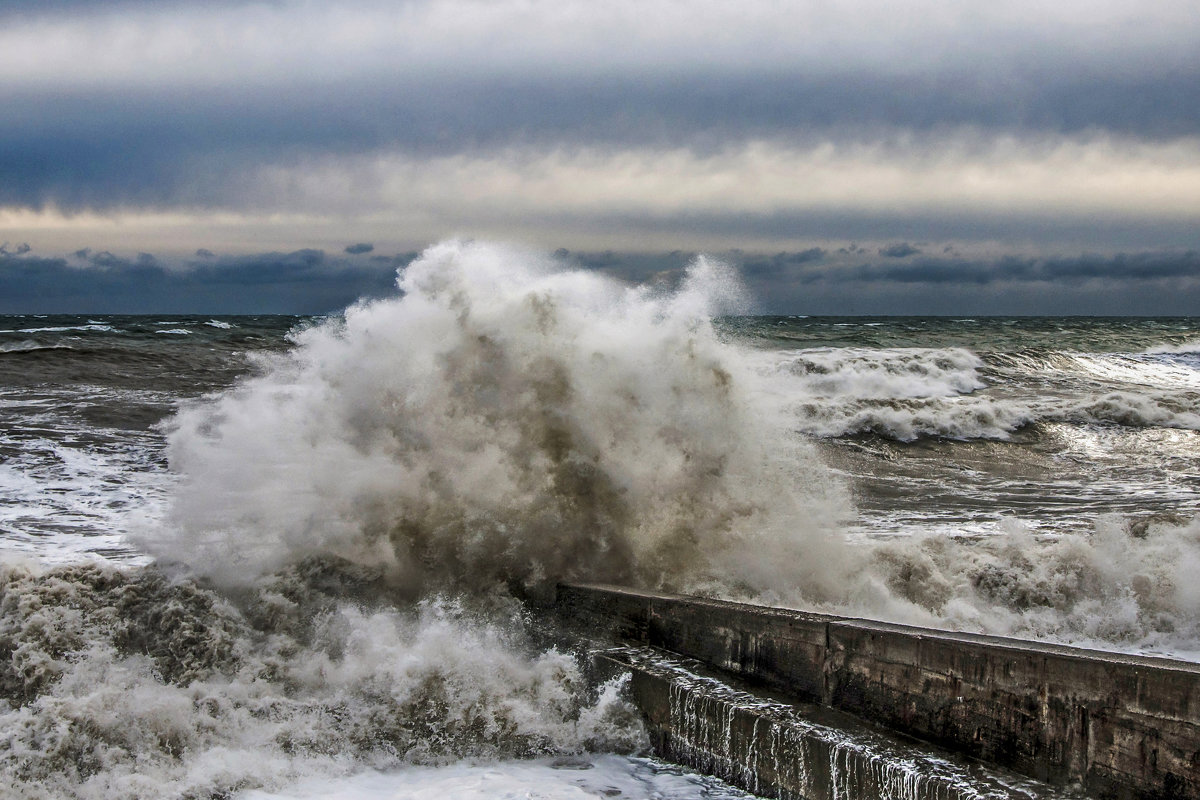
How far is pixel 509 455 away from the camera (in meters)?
6.71

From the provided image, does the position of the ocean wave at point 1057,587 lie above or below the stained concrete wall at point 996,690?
below

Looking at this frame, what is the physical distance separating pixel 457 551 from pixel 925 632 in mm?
3171

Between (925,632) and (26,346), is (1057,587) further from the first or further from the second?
(26,346)

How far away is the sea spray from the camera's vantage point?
251 inches

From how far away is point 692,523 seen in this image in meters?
7.02

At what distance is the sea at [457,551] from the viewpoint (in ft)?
14.5

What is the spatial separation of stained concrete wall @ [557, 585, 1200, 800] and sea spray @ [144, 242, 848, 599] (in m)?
1.80

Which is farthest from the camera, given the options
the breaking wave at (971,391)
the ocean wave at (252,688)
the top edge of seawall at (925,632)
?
the breaking wave at (971,391)

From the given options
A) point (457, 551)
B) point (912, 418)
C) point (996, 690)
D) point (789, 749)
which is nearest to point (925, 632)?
point (996, 690)

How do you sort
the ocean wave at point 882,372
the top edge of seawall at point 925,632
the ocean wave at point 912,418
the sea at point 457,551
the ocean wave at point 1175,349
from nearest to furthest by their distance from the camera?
the top edge of seawall at point 925,632
the sea at point 457,551
the ocean wave at point 912,418
the ocean wave at point 882,372
the ocean wave at point 1175,349

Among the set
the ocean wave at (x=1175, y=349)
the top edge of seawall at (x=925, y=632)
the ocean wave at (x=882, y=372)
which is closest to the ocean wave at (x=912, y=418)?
the ocean wave at (x=882, y=372)

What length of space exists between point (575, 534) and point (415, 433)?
4.65 feet

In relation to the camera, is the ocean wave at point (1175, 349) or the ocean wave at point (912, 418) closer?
the ocean wave at point (912, 418)

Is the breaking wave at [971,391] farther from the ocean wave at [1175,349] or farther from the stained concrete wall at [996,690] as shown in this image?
the stained concrete wall at [996,690]
